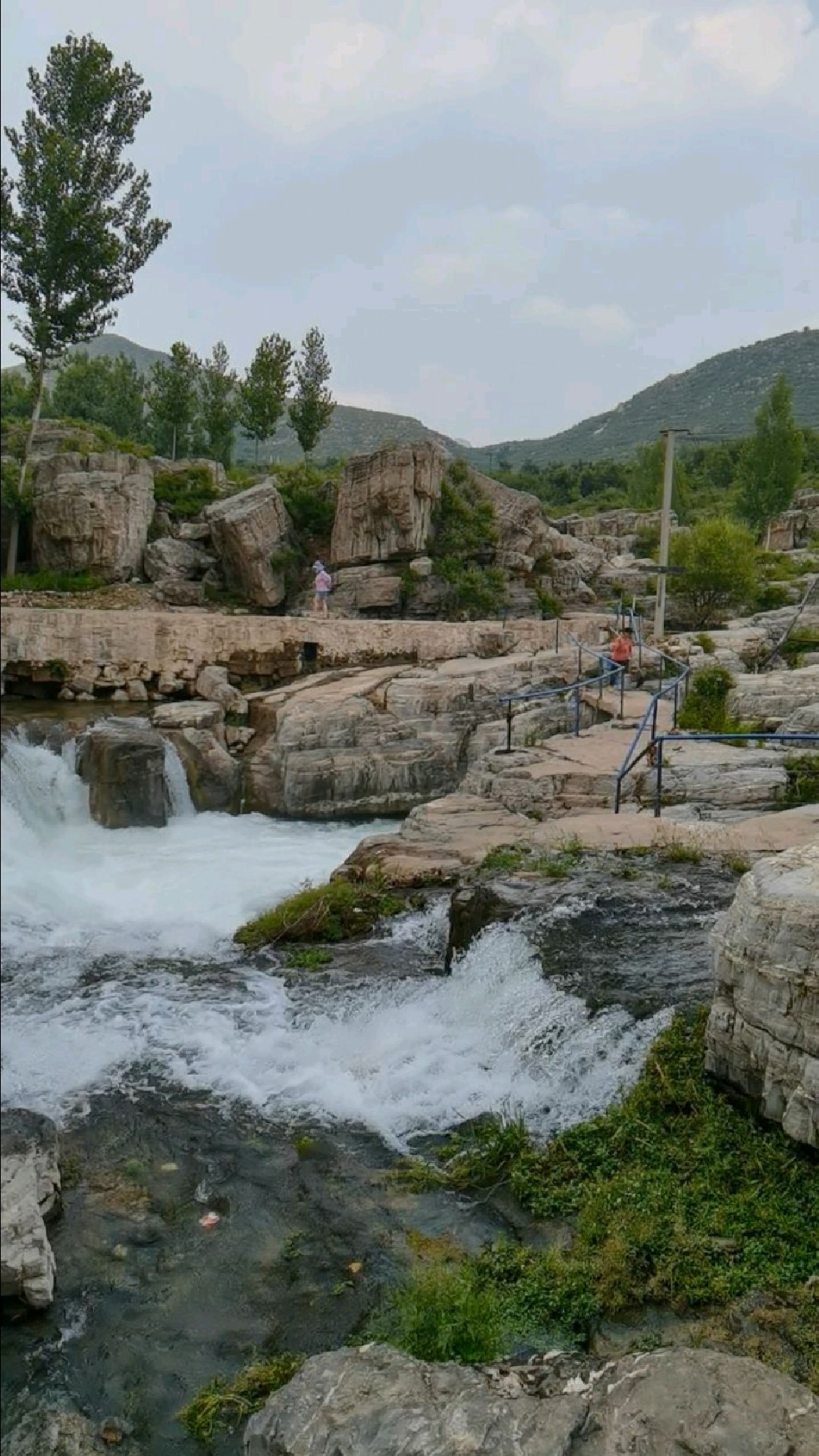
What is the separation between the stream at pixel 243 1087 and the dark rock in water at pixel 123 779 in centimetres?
371

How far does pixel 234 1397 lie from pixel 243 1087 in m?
3.03

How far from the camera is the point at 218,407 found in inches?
1641

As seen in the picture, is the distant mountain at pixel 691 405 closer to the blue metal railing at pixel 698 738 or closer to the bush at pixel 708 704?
the bush at pixel 708 704

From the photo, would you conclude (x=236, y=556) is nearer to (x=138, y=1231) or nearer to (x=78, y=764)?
(x=78, y=764)

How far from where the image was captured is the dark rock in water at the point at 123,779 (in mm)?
15016

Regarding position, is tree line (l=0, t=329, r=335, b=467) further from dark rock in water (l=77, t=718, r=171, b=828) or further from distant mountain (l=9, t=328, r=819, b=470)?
dark rock in water (l=77, t=718, r=171, b=828)

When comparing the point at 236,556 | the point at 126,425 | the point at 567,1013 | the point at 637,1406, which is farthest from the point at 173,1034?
the point at 126,425

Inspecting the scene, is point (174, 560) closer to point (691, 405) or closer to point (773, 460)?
point (773, 460)

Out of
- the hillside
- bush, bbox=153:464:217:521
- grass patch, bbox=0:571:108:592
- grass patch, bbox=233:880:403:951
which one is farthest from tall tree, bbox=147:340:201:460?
the hillside

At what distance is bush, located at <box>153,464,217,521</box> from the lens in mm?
28000

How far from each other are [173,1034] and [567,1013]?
135 inches

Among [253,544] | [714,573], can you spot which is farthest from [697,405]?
[253,544]

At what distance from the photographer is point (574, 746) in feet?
48.2

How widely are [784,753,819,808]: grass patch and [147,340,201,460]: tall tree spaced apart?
3266 cm
